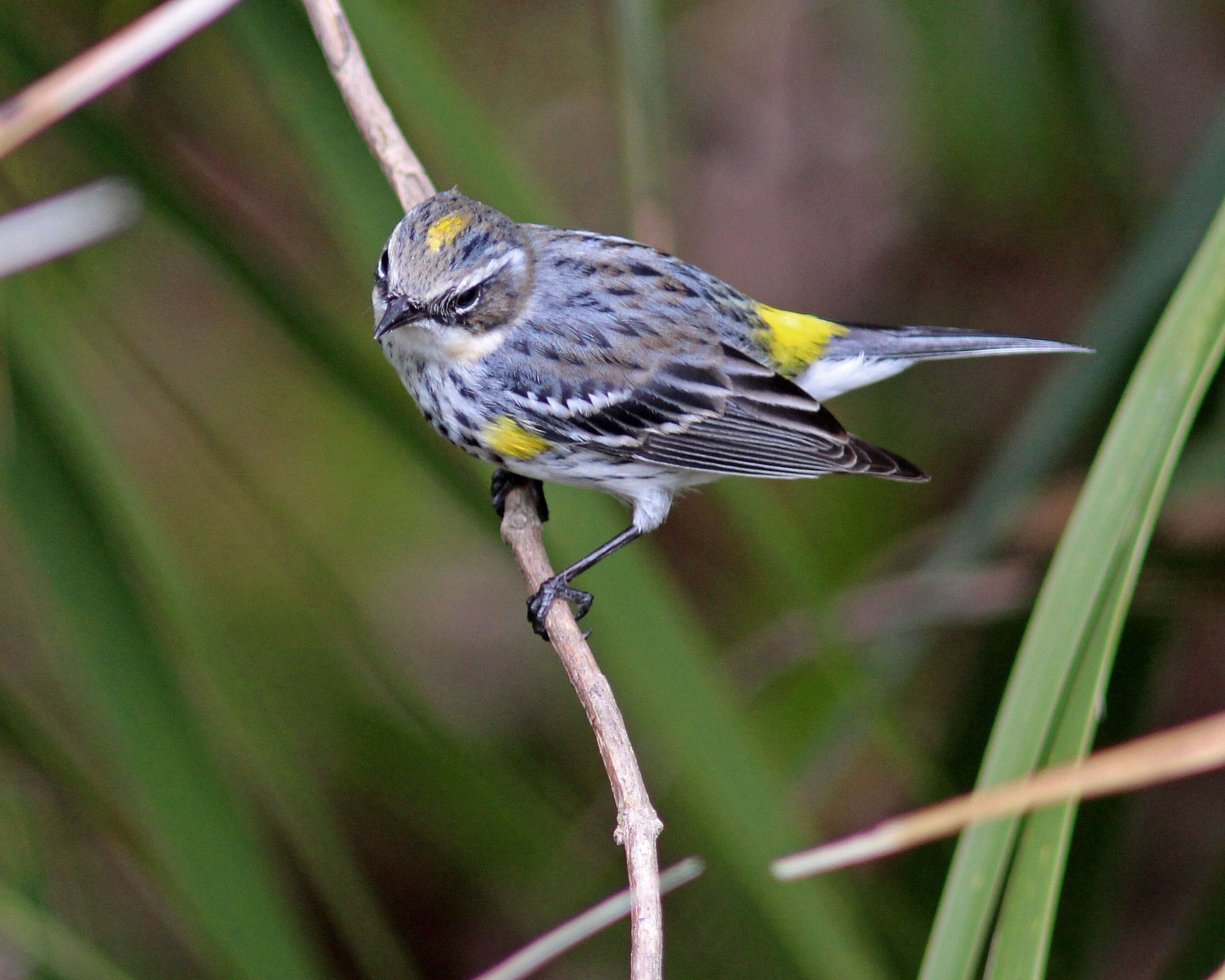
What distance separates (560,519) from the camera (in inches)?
86.4

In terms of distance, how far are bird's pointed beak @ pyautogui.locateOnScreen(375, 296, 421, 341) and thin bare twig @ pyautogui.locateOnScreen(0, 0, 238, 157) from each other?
2.49 feet

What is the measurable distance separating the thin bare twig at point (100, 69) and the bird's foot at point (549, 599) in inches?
44.2

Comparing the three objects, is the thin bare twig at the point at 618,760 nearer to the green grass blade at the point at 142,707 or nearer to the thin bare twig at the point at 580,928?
the thin bare twig at the point at 580,928

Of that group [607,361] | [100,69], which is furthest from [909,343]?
[100,69]

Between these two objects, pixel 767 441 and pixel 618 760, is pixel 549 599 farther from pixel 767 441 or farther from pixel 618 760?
pixel 767 441

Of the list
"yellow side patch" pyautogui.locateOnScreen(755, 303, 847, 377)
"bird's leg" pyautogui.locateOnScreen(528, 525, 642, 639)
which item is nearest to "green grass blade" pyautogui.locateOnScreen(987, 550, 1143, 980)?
"bird's leg" pyautogui.locateOnScreen(528, 525, 642, 639)

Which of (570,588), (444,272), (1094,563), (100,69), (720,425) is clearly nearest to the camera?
(1094,563)

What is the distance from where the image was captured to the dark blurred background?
199 cm

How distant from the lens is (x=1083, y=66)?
3.07 m

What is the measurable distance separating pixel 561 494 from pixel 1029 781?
1.26m

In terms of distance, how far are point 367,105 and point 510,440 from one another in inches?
28.5

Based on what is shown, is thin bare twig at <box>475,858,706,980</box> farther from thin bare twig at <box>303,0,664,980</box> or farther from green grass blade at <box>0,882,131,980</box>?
green grass blade at <box>0,882,131,980</box>

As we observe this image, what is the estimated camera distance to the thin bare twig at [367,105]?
2176 millimetres

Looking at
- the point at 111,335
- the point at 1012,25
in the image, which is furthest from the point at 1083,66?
the point at 111,335
